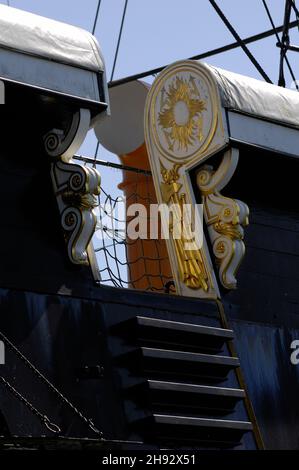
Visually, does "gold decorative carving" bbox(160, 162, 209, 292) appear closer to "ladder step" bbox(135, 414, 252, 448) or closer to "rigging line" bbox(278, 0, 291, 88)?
"ladder step" bbox(135, 414, 252, 448)

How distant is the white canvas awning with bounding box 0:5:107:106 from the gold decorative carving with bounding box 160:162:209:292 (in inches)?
60.3

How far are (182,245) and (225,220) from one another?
0.39m

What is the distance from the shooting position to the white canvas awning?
9.59m

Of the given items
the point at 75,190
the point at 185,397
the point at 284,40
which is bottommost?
the point at 185,397

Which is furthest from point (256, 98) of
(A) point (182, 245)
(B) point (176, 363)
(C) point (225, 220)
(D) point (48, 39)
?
(B) point (176, 363)

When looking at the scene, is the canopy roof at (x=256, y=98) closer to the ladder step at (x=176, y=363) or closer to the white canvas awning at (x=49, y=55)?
the white canvas awning at (x=49, y=55)

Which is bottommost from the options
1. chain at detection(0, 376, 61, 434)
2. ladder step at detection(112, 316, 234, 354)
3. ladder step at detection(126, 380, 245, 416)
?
chain at detection(0, 376, 61, 434)

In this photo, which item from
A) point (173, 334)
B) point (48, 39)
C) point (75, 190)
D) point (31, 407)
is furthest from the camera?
point (173, 334)

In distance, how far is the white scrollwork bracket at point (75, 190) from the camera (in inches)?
386

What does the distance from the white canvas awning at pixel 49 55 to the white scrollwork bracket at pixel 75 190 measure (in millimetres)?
242

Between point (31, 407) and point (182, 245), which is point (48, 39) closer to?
point (182, 245)

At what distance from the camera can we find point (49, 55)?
9.82 m

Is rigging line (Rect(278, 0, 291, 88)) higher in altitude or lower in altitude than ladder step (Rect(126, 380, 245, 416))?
higher

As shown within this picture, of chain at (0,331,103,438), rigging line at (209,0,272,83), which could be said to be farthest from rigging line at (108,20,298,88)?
chain at (0,331,103,438)
